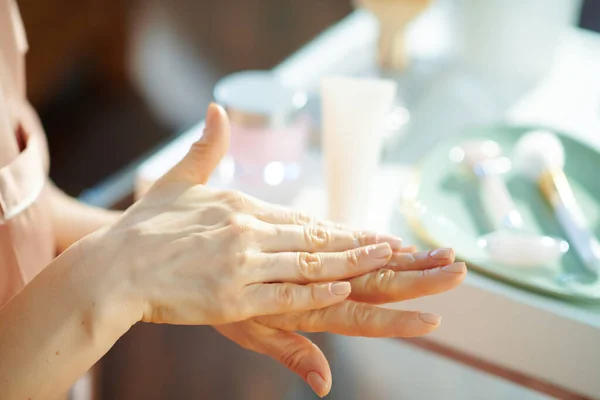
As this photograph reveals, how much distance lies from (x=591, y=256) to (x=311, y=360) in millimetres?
280

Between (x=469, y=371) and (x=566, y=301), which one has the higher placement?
(x=566, y=301)

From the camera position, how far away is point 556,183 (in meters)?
0.70

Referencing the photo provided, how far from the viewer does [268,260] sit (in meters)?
0.51

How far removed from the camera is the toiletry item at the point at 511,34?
3.16 feet

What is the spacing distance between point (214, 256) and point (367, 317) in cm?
12

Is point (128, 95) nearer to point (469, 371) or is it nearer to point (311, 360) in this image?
point (469, 371)

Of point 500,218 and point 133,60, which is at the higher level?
point 500,218

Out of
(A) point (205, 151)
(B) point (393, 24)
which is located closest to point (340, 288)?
(A) point (205, 151)

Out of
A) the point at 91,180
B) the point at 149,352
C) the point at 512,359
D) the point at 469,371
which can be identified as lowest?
the point at 91,180

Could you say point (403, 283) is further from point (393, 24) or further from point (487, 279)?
point (393, 24)

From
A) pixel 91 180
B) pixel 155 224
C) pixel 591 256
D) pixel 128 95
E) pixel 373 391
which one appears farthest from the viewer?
pixel 128 95

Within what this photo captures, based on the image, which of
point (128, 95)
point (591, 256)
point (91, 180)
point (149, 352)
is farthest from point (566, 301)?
point (128, 95)

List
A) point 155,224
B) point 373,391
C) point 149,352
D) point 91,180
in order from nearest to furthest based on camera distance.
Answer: point 155,224
point 373,391
point 149,352
point 91,180

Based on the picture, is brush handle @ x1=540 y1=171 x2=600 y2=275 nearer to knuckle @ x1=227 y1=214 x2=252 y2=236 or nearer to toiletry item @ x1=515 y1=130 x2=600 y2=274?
toiletry item @ x1=515 y1=130 x2=600 y2=274
